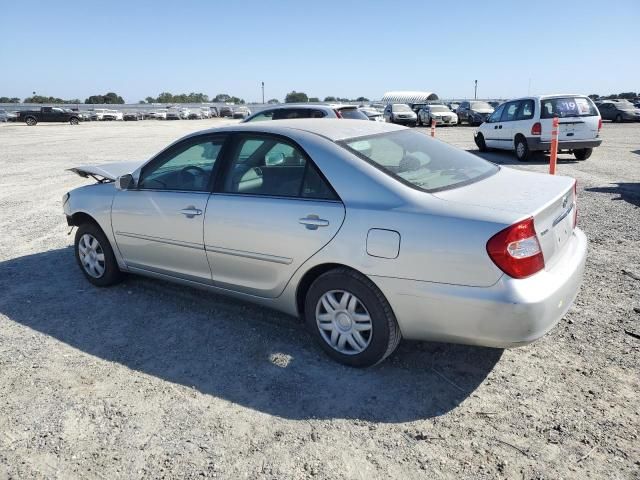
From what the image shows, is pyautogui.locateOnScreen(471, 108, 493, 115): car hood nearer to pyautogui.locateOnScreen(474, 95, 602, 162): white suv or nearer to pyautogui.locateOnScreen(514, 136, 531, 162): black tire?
pyautogui.locateOnScreen(474, 95, 602, 162): white suv

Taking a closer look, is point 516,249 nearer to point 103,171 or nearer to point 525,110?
point 103,171

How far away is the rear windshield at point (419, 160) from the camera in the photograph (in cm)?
333

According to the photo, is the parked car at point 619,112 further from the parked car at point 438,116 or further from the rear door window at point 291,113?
the rear door window at point 291,113

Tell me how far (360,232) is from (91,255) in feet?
9.78

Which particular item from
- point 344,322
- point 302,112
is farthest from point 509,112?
point 344,322

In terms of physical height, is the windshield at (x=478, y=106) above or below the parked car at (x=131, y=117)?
above

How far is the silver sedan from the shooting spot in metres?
2.85

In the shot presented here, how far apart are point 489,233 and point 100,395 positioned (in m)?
2.47

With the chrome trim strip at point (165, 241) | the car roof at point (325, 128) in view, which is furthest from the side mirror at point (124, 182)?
the car roof at point (325, 128)

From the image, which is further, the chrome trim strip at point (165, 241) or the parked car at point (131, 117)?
the parked car at point (131, 117)

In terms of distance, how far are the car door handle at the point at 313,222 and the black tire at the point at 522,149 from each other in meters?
11.2

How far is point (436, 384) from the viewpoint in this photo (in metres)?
3.24

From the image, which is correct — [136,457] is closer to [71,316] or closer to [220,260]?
[220,260]

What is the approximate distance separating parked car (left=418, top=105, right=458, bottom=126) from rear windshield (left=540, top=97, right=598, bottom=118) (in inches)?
786
